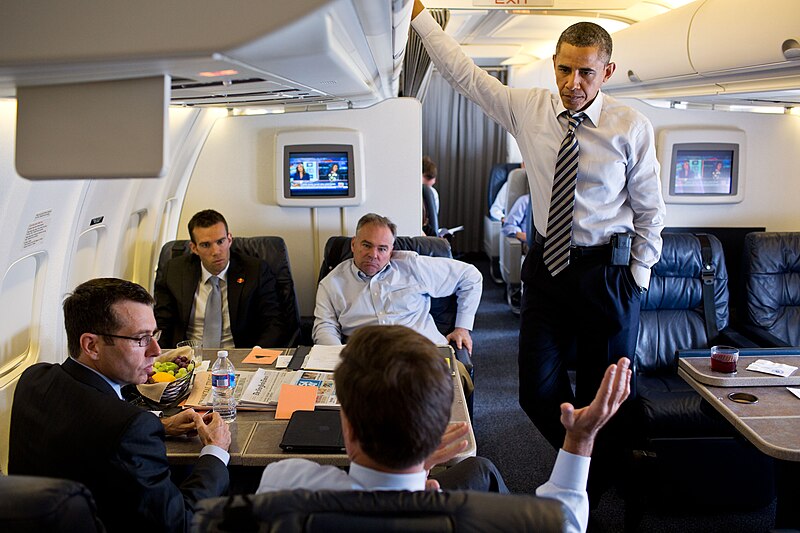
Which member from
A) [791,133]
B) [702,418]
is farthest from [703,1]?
[702,418]

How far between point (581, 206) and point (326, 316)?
65.8 inches

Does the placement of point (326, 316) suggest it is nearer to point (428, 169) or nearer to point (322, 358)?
point (322, 358)

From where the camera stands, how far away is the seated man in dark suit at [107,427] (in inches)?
78.7

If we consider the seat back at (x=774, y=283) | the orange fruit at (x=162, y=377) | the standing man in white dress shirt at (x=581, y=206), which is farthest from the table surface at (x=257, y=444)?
the seat back at (x=774, y=283)

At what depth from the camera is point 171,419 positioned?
258 centimetres

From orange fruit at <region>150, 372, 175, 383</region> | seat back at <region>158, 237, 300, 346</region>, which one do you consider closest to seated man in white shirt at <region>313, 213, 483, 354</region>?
seat back at <region>158, 237, 300, 346</region>

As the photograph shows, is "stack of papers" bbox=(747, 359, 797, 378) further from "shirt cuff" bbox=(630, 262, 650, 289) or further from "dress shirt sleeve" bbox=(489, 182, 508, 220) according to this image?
"dress shirt sleeve" bbox=(489, 182, 508, 220)

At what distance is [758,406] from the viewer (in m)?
2.85

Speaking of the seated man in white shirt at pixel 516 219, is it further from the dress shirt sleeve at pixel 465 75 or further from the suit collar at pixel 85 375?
the suit collar at pixel 85 375

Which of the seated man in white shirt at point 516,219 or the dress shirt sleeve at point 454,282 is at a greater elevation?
the seated man in white shirt at point 516,219

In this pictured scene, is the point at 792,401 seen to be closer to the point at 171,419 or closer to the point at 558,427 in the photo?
the point at 558,427

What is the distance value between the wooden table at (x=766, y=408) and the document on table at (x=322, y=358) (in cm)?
164

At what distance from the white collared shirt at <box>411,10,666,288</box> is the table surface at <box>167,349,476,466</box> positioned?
1064mm

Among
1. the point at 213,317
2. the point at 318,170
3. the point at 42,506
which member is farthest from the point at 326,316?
the point at 42,506
